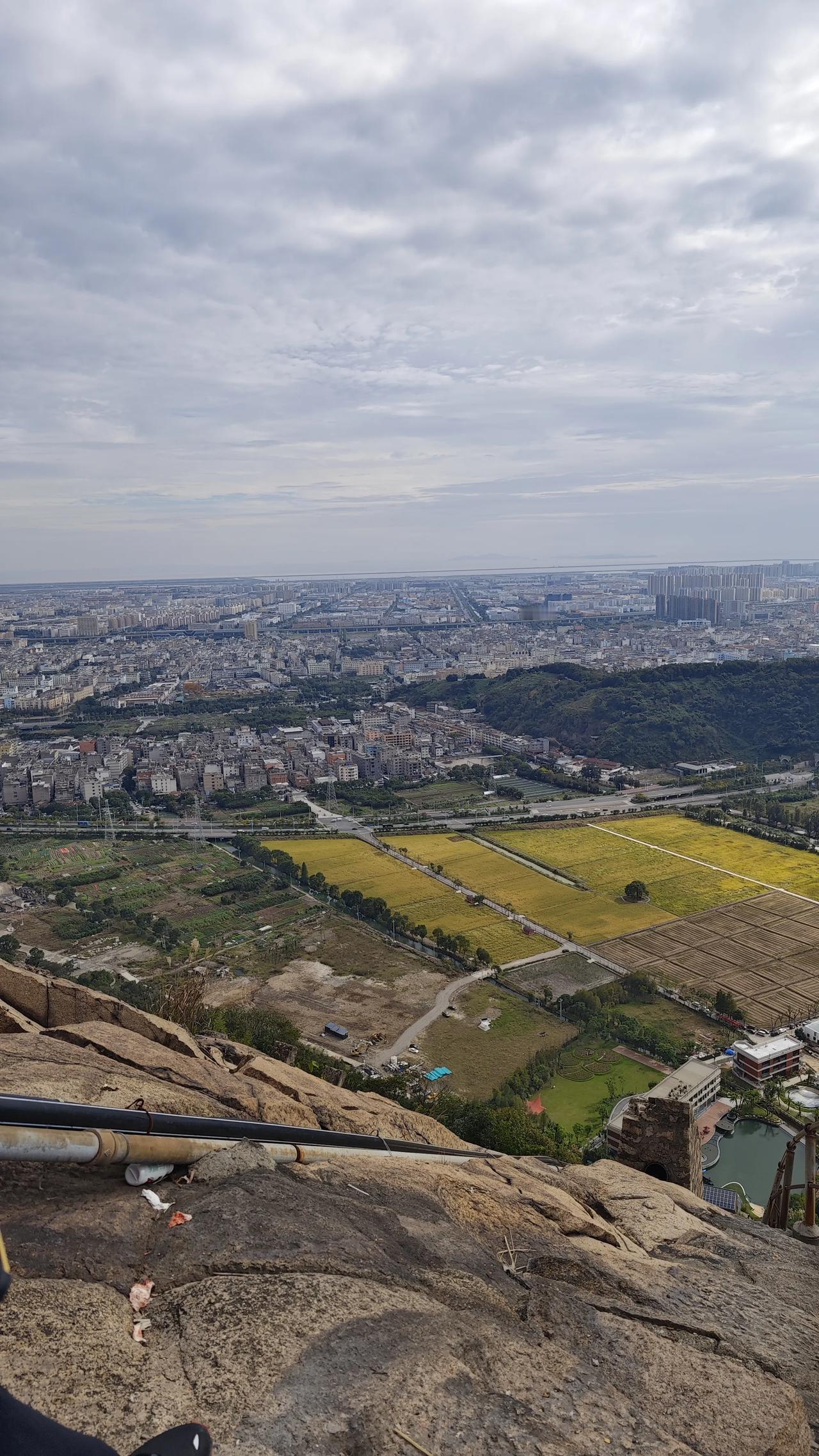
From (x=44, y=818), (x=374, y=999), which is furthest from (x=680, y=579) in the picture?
(x=374, y=999)

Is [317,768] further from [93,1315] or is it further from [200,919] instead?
[93,1315]

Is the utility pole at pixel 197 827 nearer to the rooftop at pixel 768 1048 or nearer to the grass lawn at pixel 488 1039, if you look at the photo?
the grass lawn at pixel 488 1039

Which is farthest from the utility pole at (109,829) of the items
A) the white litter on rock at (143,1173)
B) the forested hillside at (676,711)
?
the white litter on rock at (143,1173)

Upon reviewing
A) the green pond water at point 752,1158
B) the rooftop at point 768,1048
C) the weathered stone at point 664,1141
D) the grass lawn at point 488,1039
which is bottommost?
the green pond water at point 752,1158

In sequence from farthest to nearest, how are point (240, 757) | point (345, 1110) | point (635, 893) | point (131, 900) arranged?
point (240, 757), point (131, 900), point (635, 893), point (345, 1110)

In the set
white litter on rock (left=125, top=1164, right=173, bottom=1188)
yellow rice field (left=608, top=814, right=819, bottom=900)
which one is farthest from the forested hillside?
white litter on rock (left=125, top=1164, right=173, bottom=1188)

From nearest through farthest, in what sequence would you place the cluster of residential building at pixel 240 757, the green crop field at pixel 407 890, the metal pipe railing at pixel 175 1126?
the metal pipe railing at pixel 175 1126 < the green crop field at pixel 407 890 < the cluster of residential building at pixel 240 757

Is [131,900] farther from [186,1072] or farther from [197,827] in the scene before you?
[186,1072]

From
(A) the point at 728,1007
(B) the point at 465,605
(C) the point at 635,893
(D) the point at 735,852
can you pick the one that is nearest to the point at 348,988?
(A) the point at 728,1007
